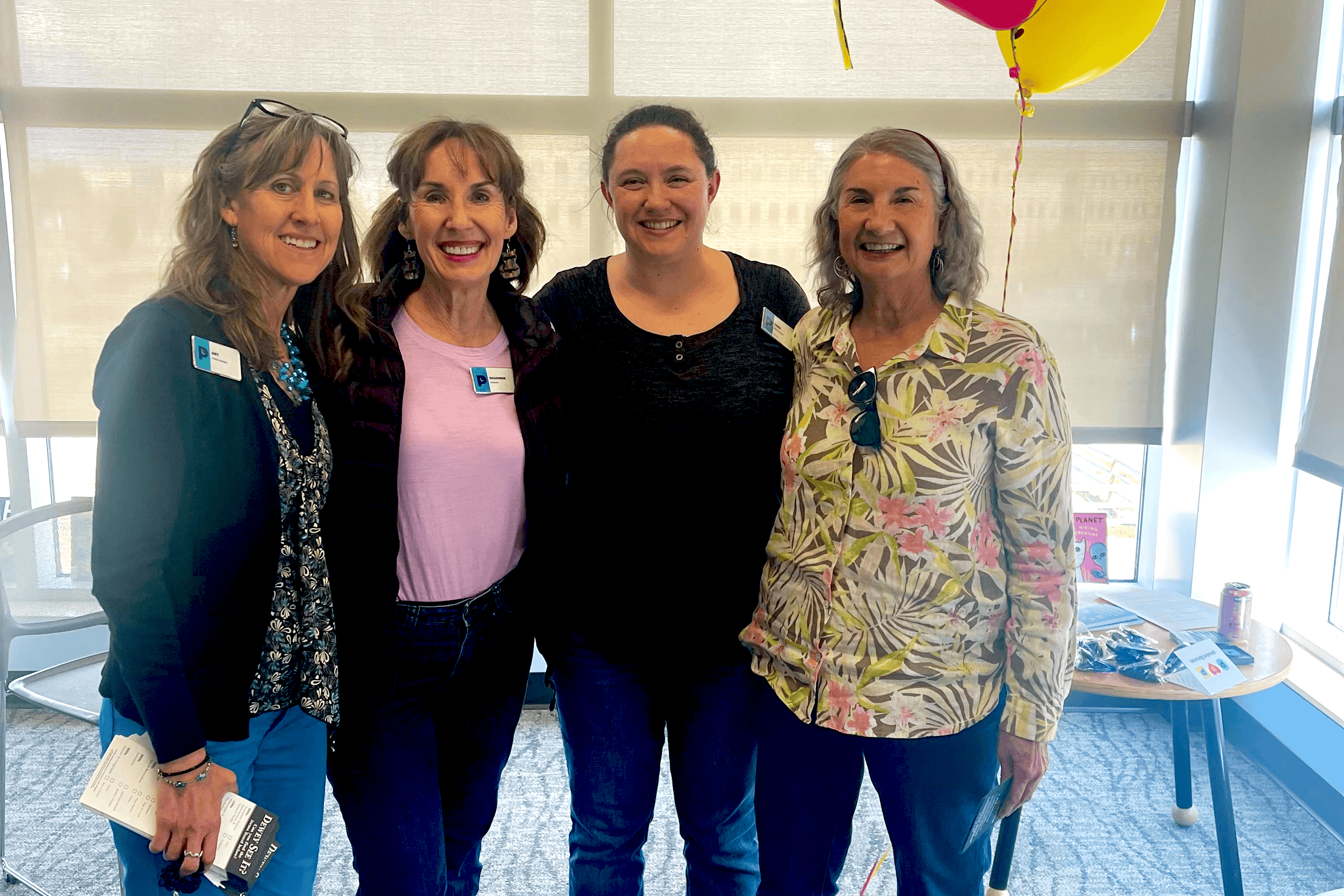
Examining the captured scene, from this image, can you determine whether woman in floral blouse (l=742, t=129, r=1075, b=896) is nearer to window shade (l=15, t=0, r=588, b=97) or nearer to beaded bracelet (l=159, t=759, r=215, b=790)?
beaded bracelet (l=159, t=759, r=215, b=790)

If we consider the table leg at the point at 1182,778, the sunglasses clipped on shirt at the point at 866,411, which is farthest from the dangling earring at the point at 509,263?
A: the table leg at the point at 1182,778

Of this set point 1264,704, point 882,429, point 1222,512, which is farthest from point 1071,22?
point 1264,704

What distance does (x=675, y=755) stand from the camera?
5.83 feet

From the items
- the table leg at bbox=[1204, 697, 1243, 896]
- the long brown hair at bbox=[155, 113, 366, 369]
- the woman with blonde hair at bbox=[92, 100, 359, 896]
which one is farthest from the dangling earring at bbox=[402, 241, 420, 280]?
the table leg at bbox=[1204, 697, 1243, 896]

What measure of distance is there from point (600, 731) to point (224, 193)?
110cm

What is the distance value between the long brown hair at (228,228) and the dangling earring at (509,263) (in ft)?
1.24

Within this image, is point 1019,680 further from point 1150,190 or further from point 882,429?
point 1150,190

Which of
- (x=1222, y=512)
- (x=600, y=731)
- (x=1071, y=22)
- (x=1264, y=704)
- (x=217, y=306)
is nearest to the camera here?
(x=217, y=306)

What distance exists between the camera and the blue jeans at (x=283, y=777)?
139cm

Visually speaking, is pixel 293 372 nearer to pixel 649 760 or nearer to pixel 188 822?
pixel 188 822

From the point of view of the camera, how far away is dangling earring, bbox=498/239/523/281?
5.70 ft

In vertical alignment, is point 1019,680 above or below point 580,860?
above

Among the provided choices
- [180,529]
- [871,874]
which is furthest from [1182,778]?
[180,529]

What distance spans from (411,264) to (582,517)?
0.53 meters
